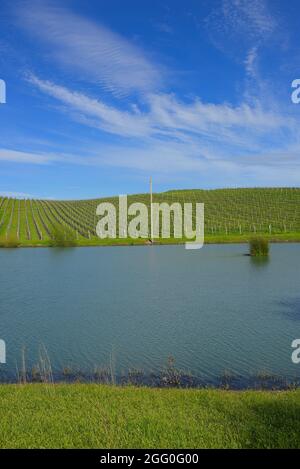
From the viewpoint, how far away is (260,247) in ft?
162

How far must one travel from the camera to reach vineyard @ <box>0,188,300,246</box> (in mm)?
79062

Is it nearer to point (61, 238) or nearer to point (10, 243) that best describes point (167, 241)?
point (61, 238)

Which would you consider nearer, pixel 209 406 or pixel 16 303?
pixel 209 406

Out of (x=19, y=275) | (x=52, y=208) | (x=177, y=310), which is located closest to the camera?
(x=177, y=310)

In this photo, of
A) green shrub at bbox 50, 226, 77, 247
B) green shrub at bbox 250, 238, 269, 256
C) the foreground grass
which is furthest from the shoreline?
the foreground grass

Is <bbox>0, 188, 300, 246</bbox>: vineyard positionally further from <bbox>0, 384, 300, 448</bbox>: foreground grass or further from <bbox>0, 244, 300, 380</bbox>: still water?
<bbox>0, 384, 300, 448</bbox>: foreground grass

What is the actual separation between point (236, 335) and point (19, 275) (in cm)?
2580

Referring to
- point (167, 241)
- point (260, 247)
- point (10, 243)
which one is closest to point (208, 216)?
point (167, 241)

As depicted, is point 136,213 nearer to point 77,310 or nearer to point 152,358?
point 77,310

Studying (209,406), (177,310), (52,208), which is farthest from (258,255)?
(52,208)

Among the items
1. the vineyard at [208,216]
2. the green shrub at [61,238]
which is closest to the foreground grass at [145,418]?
the green shrub at [61,238]

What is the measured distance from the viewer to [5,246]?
7219 cm

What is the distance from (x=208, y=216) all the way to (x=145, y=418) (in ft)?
298

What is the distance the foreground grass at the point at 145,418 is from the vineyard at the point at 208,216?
6391cm
